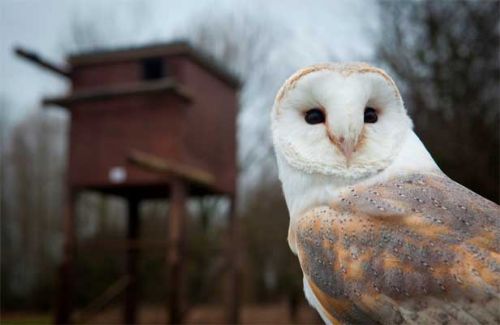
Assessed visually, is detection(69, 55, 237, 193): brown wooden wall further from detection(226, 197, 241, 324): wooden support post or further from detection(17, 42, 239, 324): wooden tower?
detection(226, 197, 241, 324): wooden support post

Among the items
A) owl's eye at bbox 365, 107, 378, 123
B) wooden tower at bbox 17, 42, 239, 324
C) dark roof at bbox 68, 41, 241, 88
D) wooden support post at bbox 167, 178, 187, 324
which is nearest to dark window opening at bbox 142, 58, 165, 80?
wooden tower at bbox 17, 42, 239, 324

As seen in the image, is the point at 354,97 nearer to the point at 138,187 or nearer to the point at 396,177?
the point at 396,177

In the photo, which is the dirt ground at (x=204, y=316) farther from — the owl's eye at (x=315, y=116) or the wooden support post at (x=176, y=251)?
the owl's eye at (x=315, y=116)

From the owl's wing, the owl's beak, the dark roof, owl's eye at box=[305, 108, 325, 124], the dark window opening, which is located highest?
the dark roof

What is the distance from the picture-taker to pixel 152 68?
7324 mm

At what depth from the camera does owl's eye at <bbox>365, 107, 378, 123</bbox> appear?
160 cm

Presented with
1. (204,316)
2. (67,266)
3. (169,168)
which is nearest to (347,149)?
(169,168)

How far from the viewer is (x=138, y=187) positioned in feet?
23.6

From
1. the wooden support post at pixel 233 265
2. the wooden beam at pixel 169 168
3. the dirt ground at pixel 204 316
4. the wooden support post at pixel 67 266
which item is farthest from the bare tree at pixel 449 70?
the wooden support post at pixel 67 266

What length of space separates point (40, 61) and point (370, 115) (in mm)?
6023

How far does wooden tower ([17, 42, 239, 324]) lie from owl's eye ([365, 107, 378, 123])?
492cm

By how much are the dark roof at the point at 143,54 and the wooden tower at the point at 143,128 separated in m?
0.01

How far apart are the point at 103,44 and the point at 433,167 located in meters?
12.8

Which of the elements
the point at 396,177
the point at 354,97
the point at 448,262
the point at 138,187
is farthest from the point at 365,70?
the point at 138,187
